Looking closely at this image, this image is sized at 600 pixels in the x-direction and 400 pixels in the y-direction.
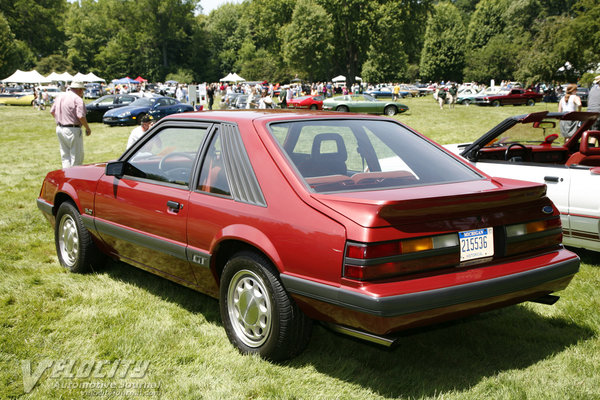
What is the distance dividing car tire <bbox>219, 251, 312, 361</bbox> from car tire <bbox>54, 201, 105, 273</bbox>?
1.97 metres

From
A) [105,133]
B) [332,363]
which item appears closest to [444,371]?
[332,363]

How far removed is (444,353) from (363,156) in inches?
57.5

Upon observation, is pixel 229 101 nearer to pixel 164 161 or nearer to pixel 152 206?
pixel 164 161

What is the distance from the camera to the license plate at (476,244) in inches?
116

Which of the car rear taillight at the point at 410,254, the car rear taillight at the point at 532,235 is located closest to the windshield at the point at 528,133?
the car rear taillight at the point at 532,235

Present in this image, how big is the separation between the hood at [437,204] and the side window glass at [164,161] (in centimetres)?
133

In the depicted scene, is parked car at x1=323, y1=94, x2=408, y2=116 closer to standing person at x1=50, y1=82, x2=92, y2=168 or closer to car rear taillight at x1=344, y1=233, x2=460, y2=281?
standing person at x1=50, y1=82, x2=92, y2=168

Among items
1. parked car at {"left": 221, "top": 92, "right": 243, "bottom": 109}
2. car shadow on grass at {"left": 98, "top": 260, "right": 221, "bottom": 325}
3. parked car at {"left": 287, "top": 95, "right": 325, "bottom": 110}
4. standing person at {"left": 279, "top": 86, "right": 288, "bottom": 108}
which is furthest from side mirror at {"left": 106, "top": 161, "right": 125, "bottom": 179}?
standing person at {"left": 279, "top": 86, "right": 288, "bottom": 108}

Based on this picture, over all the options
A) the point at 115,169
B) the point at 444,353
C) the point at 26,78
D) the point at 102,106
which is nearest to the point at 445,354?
the point at 444,353

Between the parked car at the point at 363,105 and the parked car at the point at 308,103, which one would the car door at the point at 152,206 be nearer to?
the parked car at the point at 363,105

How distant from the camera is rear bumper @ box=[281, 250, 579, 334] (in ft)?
8.77

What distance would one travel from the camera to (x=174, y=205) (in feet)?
12.4

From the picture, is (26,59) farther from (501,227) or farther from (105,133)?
(501,227)

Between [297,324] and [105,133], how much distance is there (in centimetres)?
2006
